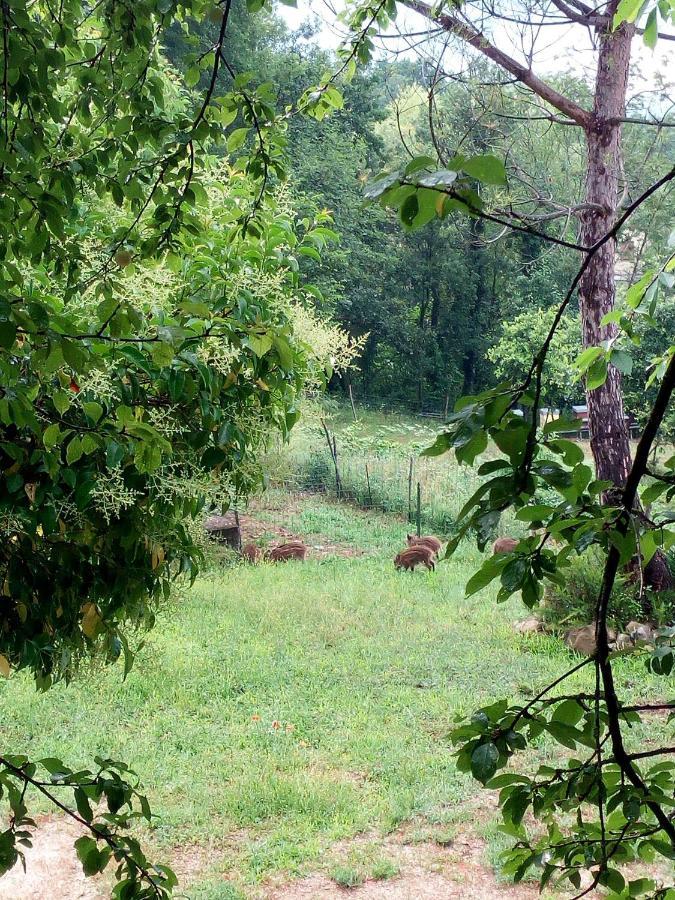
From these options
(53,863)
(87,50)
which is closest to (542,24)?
(87,50)

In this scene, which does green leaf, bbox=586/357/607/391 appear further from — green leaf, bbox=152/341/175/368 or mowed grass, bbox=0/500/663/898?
mowed grass, bbox=0/500/663/898

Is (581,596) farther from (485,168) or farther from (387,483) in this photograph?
(485,168)

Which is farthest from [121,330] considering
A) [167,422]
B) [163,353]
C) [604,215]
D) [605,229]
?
[605,229]

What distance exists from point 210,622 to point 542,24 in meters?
4.12

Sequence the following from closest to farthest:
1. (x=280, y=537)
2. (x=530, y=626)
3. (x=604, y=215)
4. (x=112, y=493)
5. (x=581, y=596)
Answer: (x=112, y=493) → (x=604, y=215) → (x=581, y=596) → (x=530, y=626) → (x=280, y=537)

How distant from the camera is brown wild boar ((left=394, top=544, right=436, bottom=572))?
6621 mm

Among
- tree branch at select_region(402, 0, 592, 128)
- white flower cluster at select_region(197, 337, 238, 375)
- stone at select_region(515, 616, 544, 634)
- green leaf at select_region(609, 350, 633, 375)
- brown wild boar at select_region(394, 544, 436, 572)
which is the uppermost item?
tree branch at select_region(402, 0, 592, 128)

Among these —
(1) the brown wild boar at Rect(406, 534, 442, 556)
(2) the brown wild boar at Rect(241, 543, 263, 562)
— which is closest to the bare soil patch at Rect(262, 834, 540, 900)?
(1) the brown wild boar at Rect(406, 534, 442, 556)

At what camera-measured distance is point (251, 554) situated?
7.12 meters

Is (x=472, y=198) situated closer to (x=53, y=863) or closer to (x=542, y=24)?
(x=53, y=863)

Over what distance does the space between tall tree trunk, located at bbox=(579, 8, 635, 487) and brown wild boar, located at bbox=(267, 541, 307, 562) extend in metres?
2.91

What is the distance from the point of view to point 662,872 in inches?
115

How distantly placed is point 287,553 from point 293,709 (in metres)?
2.82

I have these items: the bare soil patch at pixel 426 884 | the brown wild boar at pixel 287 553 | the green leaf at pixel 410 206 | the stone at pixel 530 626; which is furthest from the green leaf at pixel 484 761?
the brown wild boar at pixel 287 553
